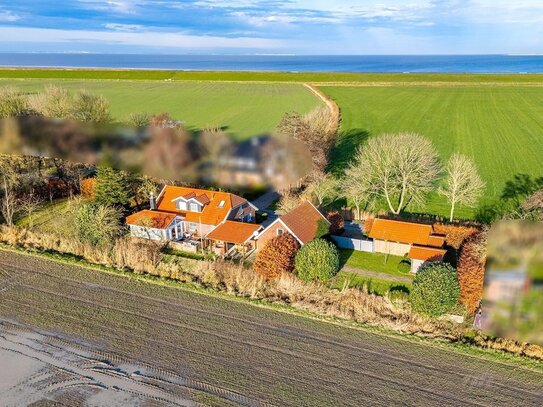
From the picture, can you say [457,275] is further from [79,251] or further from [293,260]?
[79,251]

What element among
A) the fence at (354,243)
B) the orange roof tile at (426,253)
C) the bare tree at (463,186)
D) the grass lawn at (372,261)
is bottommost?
the grass lawn at (372,261)

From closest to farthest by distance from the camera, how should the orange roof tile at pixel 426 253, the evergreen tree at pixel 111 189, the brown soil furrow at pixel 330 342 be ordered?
the brown soil furrow at pixel 330 342 → the orange roof tile at pixel 426 253 → the evergreen tree at pixel 111 189

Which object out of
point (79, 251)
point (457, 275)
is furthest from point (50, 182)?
point (457, 275)

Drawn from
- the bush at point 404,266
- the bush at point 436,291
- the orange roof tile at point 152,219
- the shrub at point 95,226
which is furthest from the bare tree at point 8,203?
the bush at point 436,291

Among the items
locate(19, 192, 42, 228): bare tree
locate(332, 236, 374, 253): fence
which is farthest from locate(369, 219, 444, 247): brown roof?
locate(19, 192, 42, 228): bare tree

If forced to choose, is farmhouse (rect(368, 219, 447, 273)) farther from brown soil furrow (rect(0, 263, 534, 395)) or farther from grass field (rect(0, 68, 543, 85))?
grass field (rect(0, 68, 543, 85))

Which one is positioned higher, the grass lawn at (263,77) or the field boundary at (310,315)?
the grass lawn at (263,77)

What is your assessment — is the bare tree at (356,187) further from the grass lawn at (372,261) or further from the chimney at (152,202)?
the chimney at (152,202)
